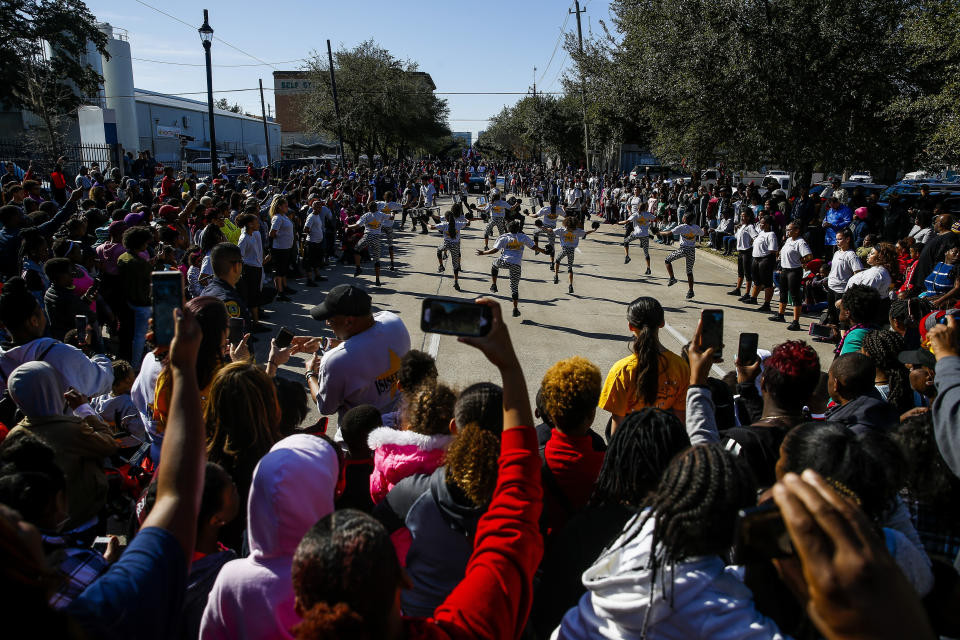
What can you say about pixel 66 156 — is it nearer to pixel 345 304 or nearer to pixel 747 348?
pixel 345 304

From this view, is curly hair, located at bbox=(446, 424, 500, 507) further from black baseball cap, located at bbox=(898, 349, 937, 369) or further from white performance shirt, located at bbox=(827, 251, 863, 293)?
white performance shirt, located at bbox=(827, 251, 863, 293)

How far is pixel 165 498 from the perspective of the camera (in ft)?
5.19

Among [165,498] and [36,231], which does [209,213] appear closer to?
[36,231]

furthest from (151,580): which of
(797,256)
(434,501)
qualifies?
(797,256)

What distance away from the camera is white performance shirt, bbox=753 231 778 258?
37.0 ft


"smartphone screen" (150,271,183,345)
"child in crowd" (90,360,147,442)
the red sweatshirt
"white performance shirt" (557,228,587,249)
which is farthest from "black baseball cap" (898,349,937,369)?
"white performance shirt" (557,228,587,249)

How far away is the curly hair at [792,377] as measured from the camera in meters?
3.28

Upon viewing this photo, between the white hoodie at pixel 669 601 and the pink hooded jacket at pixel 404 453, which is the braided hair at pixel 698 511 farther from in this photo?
the pink hooded jacket at pixel 404 453

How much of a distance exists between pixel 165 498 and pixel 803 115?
17157 mm

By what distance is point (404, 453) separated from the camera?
279 cm

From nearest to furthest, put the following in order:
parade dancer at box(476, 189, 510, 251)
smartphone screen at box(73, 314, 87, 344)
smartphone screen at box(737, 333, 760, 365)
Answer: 1. smartphone screen at box(737, 333, 760, 365)
2. smartphone screen at box(73, 314, 87, 344)
3. parade dancer at box(476, 189, 510, 251)

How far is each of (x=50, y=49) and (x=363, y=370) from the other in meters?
40.4

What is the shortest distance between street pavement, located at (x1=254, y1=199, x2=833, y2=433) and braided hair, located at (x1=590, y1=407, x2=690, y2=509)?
3998 mm

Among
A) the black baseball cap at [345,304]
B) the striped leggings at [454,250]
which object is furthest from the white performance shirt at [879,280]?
the striped leggings at [454,250]
